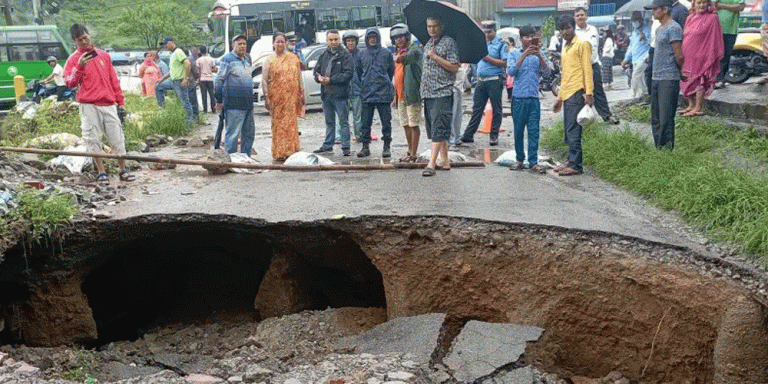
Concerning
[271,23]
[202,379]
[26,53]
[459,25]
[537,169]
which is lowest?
[202,379]

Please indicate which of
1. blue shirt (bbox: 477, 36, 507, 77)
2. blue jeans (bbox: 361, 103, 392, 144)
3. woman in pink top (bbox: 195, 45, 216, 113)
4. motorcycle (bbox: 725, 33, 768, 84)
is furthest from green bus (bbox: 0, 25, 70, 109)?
motorcycle (bbox: 725, 33, 768, 84)

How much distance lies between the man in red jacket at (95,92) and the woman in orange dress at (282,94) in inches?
79.4

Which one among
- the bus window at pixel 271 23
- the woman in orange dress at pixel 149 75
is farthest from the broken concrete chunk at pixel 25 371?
the bus window at pixel 271 23

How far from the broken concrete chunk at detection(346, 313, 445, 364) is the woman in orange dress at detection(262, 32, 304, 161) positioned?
4346mm

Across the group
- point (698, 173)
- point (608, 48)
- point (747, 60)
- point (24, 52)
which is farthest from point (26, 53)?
point (698, 173)

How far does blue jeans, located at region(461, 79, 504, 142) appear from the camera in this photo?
987cm

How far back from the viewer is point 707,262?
520 cm

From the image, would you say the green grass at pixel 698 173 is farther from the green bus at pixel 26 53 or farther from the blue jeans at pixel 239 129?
the green bus at pixel 26 53

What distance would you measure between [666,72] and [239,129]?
487cm

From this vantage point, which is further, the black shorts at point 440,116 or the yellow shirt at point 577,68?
the black shorts at point 440,116

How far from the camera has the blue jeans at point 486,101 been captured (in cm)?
987

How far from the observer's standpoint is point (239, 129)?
30.9 ft

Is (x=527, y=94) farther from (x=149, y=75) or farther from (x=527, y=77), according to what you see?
(x=149, y=75)

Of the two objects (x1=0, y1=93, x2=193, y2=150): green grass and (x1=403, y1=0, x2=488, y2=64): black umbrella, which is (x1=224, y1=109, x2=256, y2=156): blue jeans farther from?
(x1=403, y1=0, x2=488, y2=64): black umbrella
